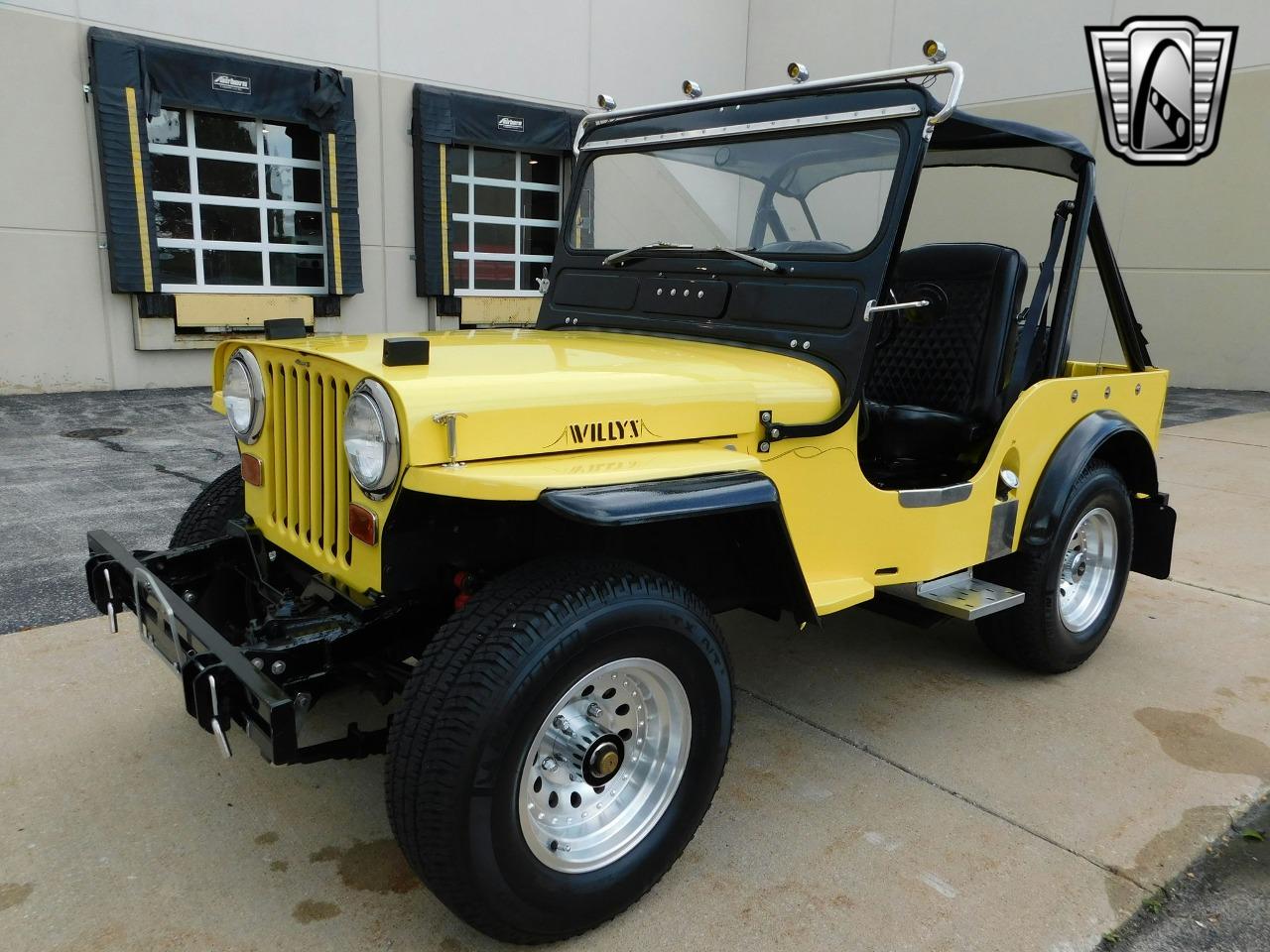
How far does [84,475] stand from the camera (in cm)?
623

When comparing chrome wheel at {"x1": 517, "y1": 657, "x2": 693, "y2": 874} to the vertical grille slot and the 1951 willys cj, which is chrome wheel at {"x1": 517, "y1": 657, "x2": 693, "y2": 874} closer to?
the 1951 willys cj

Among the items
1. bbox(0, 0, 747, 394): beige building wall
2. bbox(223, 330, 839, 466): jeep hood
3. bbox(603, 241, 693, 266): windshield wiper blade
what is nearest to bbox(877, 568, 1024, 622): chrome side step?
bbox(223, 330, 839, 466): jeep hood

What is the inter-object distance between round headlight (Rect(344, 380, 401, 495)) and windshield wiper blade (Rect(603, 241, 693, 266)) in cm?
150

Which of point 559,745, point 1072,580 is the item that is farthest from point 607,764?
point 1072,580

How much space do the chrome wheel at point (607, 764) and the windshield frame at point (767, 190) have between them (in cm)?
146

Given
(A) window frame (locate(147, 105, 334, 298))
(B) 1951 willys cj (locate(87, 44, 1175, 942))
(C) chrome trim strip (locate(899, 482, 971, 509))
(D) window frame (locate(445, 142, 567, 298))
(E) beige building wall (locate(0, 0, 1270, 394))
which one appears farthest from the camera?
(D) window frame (locate(445, 142, 567, 298))

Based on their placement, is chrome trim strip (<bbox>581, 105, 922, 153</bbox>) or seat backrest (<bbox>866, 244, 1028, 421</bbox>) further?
seat backrest (<bbox>866, 244, 1028, 421</bbox>)

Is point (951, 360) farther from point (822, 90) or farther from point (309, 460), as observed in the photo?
point (309, 460)

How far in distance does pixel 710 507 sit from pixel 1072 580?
7.73ft

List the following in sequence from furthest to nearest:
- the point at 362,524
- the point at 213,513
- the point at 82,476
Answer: the point at 82,476 < the point at 213,513 < the point at 362,524

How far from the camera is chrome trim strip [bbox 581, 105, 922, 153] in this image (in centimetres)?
290

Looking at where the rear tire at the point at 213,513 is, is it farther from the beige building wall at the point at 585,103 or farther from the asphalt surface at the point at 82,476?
the beige building wall at the point at 585,103

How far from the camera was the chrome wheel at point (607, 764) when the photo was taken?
2.27 metres

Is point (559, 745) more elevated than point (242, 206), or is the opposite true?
point (242, 206)
